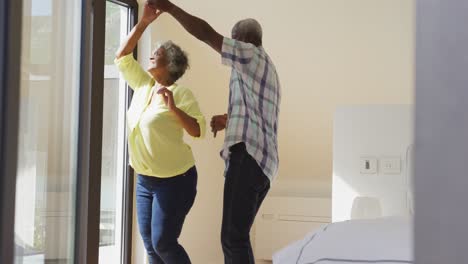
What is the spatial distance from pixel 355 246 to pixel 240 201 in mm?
971

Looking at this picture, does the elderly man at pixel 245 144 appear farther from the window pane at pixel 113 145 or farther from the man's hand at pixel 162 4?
the window pane at pixel 113 145

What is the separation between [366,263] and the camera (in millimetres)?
1178

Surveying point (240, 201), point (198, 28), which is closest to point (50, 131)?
point (198, 28)

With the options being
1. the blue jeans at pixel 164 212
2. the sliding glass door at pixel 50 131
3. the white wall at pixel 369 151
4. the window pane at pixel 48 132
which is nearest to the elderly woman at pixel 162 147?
the blue jeans at pixel 164 212

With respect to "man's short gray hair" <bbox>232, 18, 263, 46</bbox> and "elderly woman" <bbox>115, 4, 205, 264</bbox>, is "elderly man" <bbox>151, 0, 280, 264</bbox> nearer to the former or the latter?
"man's short gray hair" <bbox>232, 18, 263, 46</bbox>

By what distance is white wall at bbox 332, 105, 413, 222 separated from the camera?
295 cm

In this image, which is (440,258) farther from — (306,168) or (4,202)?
(306,168)

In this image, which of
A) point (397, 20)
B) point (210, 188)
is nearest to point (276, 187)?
point (210, 188)

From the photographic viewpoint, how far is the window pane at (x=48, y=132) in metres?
1.78

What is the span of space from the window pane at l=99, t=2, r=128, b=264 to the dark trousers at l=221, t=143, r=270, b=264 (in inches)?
59.6

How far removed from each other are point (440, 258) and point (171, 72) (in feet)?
7.45

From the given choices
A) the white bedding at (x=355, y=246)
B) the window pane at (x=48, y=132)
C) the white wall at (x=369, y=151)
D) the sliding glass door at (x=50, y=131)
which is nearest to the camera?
the white bedding at (x=355, y=246)

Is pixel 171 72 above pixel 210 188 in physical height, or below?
above

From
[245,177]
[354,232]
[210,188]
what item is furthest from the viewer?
[210,188]
